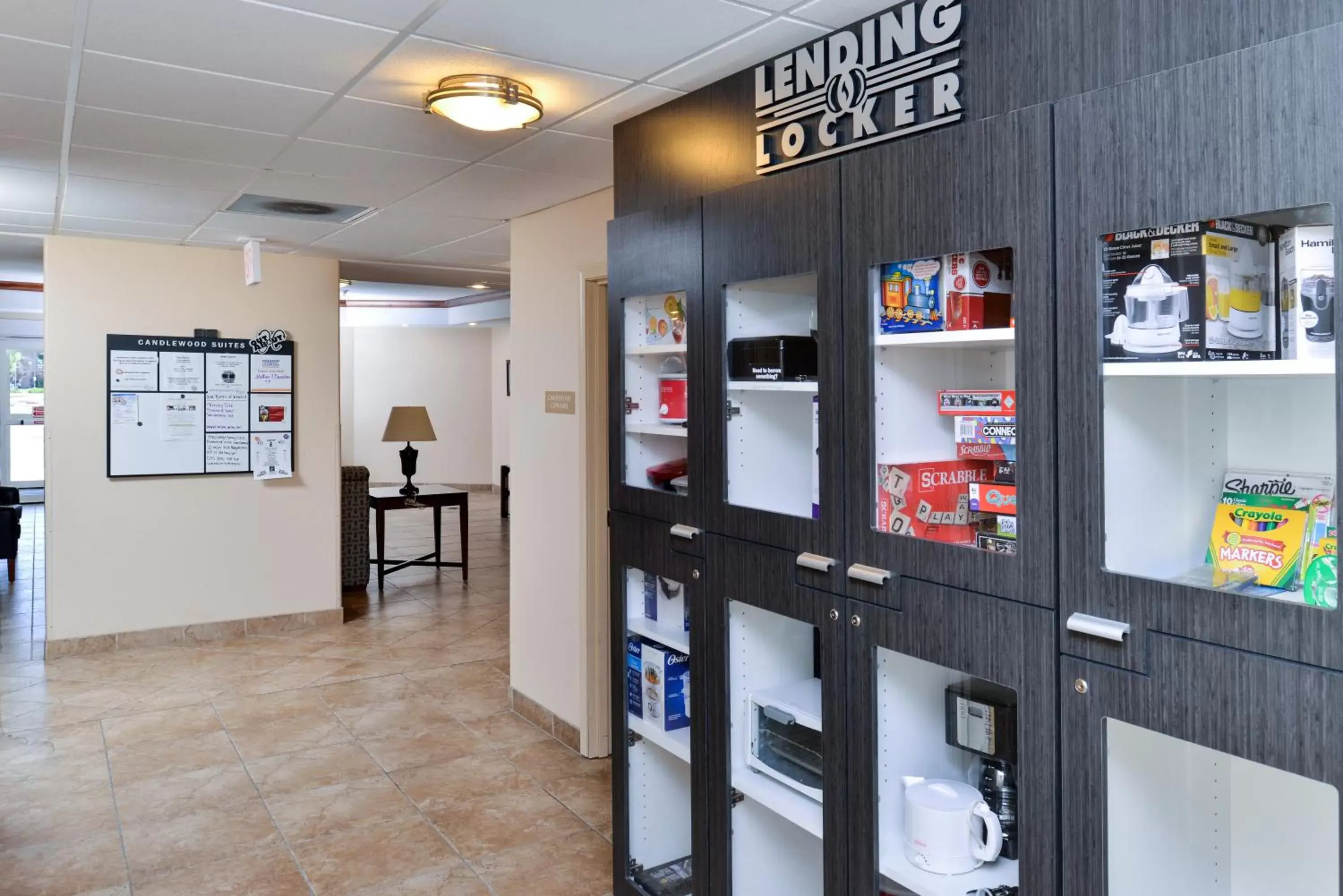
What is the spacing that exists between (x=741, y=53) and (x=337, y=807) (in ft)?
9.97

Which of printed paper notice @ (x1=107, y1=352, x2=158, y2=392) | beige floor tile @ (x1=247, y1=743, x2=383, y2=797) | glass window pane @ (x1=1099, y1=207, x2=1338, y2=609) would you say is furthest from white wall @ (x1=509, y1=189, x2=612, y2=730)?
glass window pane @ (x1=1099, y1=207, x2=1338, y2=609)

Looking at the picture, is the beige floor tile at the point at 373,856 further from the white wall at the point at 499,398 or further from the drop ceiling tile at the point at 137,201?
the white wall at the point at 499,398

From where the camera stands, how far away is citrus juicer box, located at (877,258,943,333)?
197 cm

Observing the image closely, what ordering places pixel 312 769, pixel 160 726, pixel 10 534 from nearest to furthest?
pixel 312 769, pixel 160 726, pixel 10 534

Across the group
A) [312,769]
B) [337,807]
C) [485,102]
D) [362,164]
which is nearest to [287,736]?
[312,769]

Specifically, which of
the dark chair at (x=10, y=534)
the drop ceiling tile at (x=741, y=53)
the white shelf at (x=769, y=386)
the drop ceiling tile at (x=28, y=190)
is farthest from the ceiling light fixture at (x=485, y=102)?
the dark chair at (x=10, y=534)

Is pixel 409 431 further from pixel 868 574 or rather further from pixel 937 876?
pixel 937 876

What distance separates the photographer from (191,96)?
2912mm

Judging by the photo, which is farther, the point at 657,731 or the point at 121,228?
the point at 121,228

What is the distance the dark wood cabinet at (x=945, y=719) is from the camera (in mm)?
1711

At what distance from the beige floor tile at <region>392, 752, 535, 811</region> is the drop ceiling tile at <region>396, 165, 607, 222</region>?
2.43m

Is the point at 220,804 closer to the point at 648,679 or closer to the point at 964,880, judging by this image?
the point at 648,679

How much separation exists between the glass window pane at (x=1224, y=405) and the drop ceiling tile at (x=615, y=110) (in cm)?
162

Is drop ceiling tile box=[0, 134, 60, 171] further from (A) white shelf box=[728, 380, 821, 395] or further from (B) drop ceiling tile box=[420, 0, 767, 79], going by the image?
(A) white shelf box=[728, 380, 821, 395]
